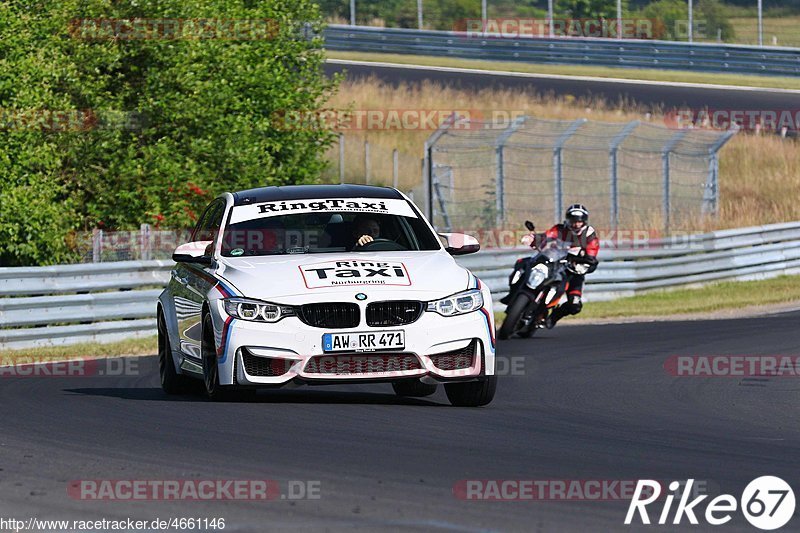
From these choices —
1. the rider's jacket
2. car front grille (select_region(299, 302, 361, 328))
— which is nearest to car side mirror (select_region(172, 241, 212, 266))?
car front grille (select_region(299, 302, 361, 328))

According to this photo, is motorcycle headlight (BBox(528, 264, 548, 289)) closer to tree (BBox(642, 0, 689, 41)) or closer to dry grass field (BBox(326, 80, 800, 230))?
dry grass field (BBox(326, 80, 800, 230))

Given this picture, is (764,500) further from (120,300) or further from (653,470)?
(120,300)

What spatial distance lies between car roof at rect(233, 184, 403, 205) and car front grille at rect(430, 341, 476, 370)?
1780 millimetres

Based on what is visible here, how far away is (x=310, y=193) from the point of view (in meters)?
11.7

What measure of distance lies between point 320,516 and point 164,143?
18.8 metres

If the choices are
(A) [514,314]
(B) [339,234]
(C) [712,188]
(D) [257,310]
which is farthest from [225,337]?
(C) [712,188]

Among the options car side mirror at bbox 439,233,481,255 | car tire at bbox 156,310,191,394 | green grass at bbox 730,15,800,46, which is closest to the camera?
car side mirror at bbox 439,233,481,255

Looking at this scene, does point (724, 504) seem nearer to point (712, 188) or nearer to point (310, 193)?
point (310, 193)

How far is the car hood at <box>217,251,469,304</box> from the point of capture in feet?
33.3

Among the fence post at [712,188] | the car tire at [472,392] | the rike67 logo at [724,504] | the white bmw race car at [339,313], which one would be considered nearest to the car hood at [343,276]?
the white bmw race car at [339,313]

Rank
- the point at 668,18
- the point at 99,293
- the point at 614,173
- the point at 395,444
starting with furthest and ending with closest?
the point at 668,18, the point at 614,173, the point at 99,293, the point at 395,444

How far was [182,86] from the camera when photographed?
2484 centimetres

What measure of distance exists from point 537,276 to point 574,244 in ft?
2.41

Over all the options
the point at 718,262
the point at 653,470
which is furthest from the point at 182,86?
the point at 653,470
